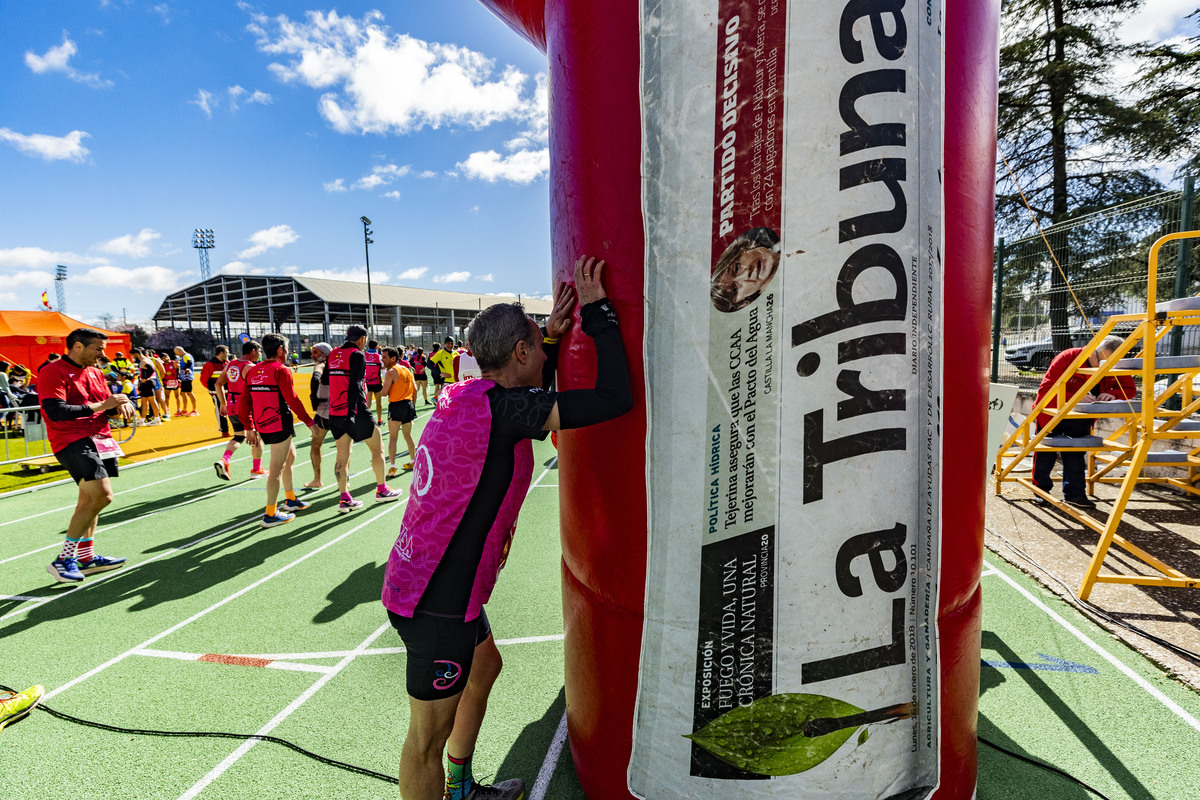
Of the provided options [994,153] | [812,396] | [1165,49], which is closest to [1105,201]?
[1165,49]

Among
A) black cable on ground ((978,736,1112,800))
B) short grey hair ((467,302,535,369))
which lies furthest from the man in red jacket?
short grey hair ((467,302,535,369))

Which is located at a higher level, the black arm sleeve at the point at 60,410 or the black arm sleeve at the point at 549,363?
the black arm sleeve at the point at 549,363

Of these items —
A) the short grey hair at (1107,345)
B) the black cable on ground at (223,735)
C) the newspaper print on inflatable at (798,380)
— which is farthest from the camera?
the short grey hair at (1107,345)

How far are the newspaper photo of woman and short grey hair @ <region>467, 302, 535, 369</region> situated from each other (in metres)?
0.70

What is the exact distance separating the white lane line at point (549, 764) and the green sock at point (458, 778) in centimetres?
29

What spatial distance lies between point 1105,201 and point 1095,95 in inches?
114

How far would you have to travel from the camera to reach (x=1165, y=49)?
14.8m

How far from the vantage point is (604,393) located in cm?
163

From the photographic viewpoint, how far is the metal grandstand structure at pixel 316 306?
4847 centimetres

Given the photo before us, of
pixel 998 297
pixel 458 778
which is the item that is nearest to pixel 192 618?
pixel 458 778

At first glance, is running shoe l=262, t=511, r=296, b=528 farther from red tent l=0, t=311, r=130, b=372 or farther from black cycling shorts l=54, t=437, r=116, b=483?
red tent l=0, t=311, r=130, b=372

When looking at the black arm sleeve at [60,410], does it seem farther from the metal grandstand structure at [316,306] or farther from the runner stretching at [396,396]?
the metal grandstand structure at [316,306]

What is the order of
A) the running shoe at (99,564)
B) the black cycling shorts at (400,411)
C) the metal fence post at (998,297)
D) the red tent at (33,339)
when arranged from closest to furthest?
the running shoe at (99,564) < the black cycling shorts at (400,411) < the metal fence post at (998,297) < the red tent at (33,339)

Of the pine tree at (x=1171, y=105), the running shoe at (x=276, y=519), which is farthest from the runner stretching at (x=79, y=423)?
the pine tree at (x=1171, y=105)
